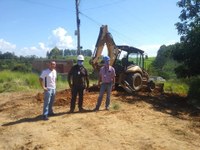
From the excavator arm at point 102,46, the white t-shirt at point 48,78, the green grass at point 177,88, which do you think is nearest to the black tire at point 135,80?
the excavator arm at point 102,46

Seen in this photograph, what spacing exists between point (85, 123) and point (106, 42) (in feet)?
28.0

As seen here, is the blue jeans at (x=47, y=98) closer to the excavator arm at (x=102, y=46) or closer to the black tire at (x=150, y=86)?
the excavator arm at (x=102, y=46)

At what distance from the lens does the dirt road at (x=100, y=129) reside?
855 centimetres

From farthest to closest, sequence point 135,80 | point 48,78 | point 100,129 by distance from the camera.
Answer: point 135,80 < point 48,78 < point 100,129

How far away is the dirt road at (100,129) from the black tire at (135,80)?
415 cm

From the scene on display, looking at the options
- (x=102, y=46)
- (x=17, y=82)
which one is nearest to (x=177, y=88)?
(x=102, y=46)

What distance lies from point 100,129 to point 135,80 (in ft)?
29.1

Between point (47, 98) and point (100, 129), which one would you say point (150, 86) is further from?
point (100, 129)

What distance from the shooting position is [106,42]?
18344mm

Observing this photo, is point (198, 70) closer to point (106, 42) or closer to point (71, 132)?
point (106, 42)

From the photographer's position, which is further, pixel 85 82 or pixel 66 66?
pixel 66 66

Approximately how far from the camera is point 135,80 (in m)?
18.3

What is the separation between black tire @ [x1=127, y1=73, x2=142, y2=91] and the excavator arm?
1.19 meters

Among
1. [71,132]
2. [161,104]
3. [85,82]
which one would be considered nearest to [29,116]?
[85,82]
